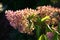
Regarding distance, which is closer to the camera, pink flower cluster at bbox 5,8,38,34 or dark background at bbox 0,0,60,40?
pink flower cluster at bbox 5,8,38,34

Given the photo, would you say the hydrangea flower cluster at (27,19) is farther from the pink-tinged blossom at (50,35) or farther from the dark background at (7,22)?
the dark background at (7,22)

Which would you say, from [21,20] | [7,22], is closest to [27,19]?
[21,20]

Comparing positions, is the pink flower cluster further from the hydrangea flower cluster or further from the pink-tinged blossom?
the pink-tinged blossom

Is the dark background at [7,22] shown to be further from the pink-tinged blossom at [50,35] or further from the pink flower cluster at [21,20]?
the pink-tinged blossom at [50,35]

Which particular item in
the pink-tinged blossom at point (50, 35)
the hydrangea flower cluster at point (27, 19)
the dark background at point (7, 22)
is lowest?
the dark background at point (7, 22)

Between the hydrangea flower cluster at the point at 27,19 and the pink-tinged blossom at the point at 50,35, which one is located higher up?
the hydrangea flower cluster at the point at 27,19

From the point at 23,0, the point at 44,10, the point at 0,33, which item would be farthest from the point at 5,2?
the point at 44,10

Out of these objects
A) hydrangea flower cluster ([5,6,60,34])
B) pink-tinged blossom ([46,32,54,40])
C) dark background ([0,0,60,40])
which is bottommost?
dark background ([0,0,60,40])

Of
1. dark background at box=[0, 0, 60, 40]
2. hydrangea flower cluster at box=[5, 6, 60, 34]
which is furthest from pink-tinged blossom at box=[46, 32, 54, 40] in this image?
dark background at box=[0, 0, 60, 40]

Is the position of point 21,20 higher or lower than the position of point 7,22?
higher

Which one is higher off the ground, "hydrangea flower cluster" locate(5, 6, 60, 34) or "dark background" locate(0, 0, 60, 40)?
"hydrangea flower cluster" locate(5, 6, 60, 34)

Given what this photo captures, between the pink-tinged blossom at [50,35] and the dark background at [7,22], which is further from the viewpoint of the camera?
the dark background at [7,22]

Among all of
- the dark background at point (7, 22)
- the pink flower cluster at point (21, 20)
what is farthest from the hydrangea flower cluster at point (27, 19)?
the dark background at point (7, 22)

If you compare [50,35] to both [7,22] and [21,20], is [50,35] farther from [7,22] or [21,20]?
[7,22]
